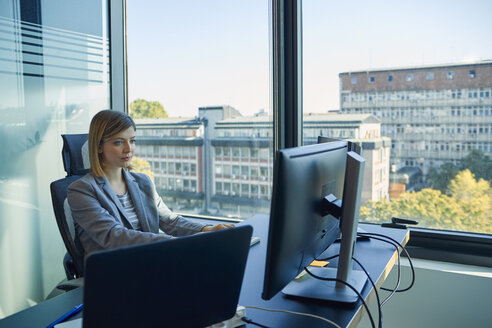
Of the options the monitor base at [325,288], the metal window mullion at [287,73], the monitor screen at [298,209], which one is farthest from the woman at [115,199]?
the metal window mullion at [287,73]

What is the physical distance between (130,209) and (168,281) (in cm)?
118

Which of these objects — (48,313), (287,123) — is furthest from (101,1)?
(48,313)

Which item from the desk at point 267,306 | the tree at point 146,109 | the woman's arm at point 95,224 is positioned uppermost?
the tree at point 146,109

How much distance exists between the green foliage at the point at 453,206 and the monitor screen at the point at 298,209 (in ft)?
4.06

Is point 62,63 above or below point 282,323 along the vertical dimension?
above

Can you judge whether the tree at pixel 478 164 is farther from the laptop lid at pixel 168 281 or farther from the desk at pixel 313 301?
the laptop lid at pixel 168 281

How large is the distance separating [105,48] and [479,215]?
247cm

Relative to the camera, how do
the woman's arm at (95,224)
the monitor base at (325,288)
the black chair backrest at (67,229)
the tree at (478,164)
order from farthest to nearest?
1. the tree at (478,164)
2. the black chair backrest at (67,229)
3. the woman's arm at (95,224)
4. the monitor base at (325,288)

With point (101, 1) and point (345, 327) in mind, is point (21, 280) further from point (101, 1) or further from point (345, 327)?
point (345, 327)

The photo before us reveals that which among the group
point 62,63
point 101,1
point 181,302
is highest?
point 101,1

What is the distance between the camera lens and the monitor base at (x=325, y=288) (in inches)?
48.2

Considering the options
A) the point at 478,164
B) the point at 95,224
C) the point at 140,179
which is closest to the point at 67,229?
the point at 95,224

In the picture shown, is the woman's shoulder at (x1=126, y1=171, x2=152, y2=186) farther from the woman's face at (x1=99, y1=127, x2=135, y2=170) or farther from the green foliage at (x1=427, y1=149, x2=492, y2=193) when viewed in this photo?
the green foliage at (x1=427, y1=149, x2=492, y2=193)

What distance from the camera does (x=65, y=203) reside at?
1.78m
